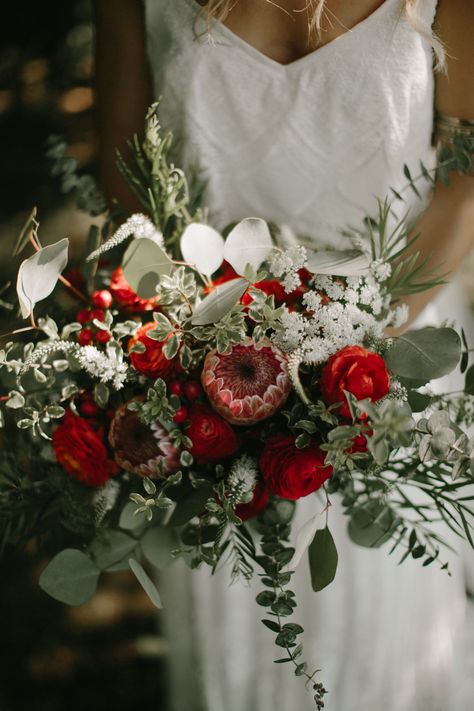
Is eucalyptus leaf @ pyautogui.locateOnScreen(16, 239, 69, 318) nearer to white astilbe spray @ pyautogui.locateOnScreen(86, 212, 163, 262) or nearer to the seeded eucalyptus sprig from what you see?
white astilbe spray @ pyautogui.locateOnScreen(86, 212, 163, 262)

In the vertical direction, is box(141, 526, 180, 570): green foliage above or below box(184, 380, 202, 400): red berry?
below

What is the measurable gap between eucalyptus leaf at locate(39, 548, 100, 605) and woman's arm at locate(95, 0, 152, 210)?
1.91 feet

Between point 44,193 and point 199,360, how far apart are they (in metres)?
1.32

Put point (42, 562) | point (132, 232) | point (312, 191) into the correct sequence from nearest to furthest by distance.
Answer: point (132, 232)
point (312, 191)
point (42, 562)

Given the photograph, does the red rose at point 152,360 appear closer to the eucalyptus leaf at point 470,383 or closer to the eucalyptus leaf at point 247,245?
the eucalyptus leaf at point 247,245

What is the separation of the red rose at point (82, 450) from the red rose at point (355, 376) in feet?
0.74

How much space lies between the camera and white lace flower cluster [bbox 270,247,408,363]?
565mm

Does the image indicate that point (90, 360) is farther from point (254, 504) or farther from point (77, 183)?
point (77, 183)

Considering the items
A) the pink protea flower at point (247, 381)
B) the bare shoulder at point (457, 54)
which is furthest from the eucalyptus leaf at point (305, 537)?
the bare shoulder at point (457, 54)

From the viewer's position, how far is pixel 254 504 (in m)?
0.63

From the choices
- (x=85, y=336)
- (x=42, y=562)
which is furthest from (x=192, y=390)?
(x=42, y=562)

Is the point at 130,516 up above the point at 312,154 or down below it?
below

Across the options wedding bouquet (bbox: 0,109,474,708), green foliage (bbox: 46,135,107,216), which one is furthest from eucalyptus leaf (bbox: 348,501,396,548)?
green foliage (bbox: 46,135,107,216)

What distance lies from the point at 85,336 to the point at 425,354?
32 cm
